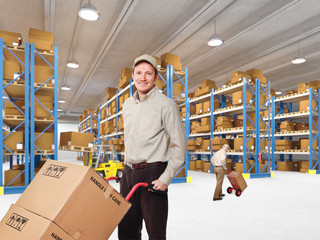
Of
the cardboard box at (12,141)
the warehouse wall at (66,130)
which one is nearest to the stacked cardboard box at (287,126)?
the cardboard box at (12,141)

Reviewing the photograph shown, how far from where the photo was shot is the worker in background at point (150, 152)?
1761mm

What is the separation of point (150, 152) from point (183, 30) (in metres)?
7.95

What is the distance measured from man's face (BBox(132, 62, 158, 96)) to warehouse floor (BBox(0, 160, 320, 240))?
2.11 metres

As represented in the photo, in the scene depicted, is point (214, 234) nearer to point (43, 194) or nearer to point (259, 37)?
point (43, 194)

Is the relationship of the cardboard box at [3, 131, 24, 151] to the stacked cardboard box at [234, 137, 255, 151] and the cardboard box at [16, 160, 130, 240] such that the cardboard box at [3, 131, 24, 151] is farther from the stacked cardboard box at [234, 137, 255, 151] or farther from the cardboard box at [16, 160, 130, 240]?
the stacked cardboard box at [234, 137, 255, 151]

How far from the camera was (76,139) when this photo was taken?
7270 mm

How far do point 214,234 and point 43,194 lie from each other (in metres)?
2.55

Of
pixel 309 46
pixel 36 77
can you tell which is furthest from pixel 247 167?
pixel 36 77

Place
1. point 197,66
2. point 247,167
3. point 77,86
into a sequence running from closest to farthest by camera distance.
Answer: point 247,167 < point 197,66 < point 77,86

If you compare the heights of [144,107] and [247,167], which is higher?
[144,107]

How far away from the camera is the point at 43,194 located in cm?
145

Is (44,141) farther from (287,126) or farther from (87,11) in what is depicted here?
(287,126)

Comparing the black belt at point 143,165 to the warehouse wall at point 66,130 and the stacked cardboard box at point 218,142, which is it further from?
the warehouse wall at point 66,130

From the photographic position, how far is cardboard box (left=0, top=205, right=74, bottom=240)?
1268 mm
